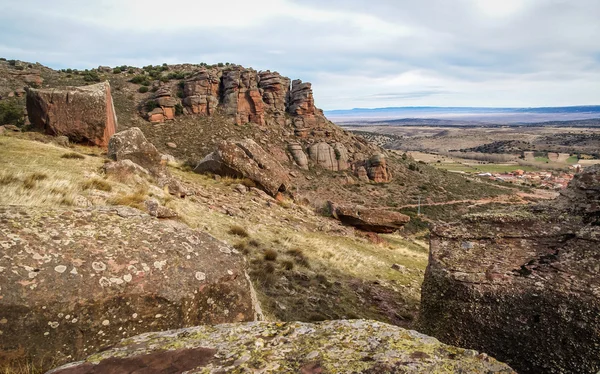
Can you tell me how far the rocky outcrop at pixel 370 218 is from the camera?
21.7 metres

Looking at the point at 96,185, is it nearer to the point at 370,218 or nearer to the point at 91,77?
the point at 370,218

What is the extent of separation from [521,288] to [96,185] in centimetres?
1179

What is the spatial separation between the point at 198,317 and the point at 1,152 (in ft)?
42.2

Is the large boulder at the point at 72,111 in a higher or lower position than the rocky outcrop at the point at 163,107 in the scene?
lower

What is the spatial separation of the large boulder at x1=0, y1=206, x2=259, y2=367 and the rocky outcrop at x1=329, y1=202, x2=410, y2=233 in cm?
1615

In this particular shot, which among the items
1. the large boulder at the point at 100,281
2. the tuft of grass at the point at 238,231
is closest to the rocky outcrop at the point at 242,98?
the tuft of grass at the point at 238,231

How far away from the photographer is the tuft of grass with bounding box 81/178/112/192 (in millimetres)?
11081

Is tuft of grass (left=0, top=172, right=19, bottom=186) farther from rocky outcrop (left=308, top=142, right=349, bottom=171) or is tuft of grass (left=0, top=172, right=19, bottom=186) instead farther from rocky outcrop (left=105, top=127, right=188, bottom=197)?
rocky outcrop (left=308, top=142, right=349, bottom=171)

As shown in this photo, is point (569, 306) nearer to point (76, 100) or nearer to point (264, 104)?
point (76, 100)

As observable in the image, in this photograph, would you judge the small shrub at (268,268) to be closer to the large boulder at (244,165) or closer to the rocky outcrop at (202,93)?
the large boulder at (244,165)

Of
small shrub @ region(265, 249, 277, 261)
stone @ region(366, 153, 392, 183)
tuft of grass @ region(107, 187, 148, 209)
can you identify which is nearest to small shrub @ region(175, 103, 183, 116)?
stone @ region(366, 153, 392, 183)

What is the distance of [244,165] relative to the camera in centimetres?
2091

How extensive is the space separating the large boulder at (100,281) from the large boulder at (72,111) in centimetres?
1542

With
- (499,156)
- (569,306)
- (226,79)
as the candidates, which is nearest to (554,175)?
(499,156)
